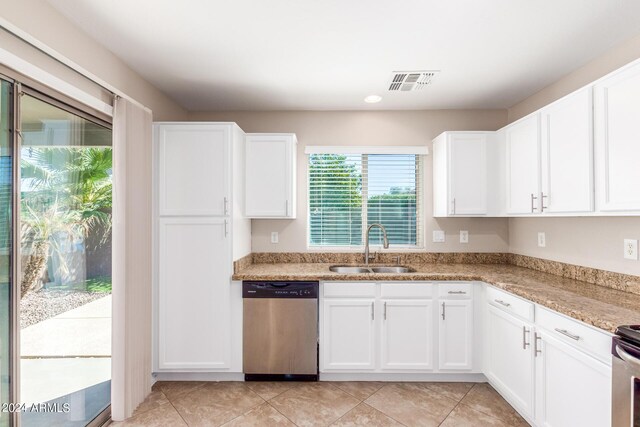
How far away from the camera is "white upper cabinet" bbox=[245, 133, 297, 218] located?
115 inches

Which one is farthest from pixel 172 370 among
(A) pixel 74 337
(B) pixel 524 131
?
(B) pixel 524 131

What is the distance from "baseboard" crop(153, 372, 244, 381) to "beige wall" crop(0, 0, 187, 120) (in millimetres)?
2130

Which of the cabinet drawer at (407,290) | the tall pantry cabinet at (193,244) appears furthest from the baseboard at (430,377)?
the tall pantry cabinet at (193,244)

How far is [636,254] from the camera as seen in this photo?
1.97 meters

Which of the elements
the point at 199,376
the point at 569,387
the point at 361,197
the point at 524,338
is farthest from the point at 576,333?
the point at 199,376

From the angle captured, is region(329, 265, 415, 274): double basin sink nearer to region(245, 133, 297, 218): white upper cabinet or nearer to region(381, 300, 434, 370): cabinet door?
region(381, 300, 434, 370): cabinet door

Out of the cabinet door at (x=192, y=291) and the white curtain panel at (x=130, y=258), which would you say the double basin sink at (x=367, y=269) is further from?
the white curtain panel at (x=130, y=258)

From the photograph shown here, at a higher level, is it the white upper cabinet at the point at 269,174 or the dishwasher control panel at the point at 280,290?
the white upper cabinet at the point at 269,174

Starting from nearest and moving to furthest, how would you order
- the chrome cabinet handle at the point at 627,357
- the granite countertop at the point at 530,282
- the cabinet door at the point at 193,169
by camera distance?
the chrome cabinet handle at the point at 627,357 → the granite countertop at the point at 530,282 → the cabinet door at the point at 193,169

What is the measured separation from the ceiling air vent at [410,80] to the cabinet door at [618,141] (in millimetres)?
1060

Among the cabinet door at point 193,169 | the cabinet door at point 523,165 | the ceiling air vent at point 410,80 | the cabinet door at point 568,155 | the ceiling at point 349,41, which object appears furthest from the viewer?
the cabinet door at point 193,169

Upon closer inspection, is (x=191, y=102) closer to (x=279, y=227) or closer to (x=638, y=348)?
(x=279, y=227)

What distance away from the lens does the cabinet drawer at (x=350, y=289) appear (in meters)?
2.62

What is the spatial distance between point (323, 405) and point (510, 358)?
4.39ft
